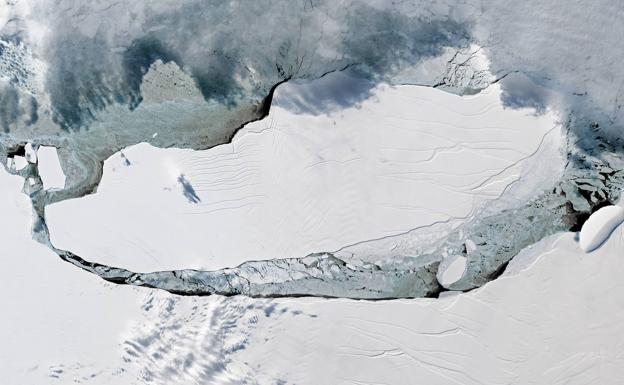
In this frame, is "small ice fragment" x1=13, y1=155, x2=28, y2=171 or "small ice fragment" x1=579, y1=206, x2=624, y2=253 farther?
"small ice fragment" x1=13, y1=155, x2=28, y2=171

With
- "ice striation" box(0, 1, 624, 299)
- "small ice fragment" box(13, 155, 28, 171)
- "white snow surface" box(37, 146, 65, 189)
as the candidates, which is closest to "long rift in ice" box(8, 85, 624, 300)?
"ice striation" box(0, 1, 624, 299)

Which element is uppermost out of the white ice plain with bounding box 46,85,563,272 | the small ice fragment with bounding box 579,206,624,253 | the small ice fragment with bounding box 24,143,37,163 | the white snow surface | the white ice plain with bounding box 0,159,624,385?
the small ice fragment with bounding box 24,143,37,163

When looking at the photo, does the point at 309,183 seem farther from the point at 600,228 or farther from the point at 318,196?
the point at 600,228

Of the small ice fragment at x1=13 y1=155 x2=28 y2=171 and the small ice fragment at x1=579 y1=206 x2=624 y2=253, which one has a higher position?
the small ice fragment at x1=13 y1=155 x2=28 y2=171

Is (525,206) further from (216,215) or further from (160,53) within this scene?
(160,53)

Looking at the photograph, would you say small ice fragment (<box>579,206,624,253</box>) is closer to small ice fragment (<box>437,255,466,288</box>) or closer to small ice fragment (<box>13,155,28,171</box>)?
small ice fragment (<box>437,255,466,288</box>)

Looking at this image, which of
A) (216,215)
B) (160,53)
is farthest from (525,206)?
(160,53)
